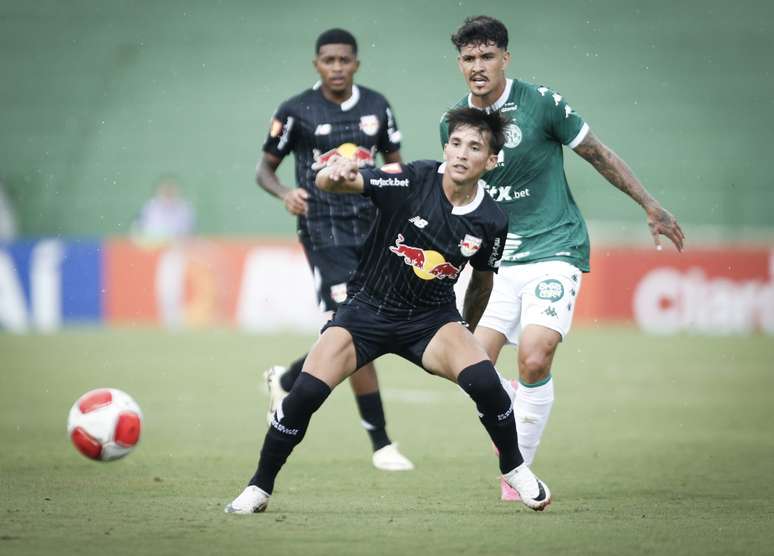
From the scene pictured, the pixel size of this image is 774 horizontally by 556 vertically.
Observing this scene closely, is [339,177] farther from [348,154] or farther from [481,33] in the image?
[348,154]

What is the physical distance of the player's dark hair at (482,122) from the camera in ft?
20.8

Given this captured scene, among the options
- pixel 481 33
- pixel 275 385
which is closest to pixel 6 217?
pixel 275 385

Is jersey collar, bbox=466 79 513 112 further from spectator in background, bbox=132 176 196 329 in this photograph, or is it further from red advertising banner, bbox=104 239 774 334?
spectator in background, bbox=132 176 196 329

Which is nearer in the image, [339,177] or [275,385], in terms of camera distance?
[339,177]

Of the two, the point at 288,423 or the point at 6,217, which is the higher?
the point at 6,217

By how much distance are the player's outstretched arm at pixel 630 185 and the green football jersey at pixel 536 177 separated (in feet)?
0.30

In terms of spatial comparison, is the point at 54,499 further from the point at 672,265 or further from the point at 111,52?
the point at 111,52

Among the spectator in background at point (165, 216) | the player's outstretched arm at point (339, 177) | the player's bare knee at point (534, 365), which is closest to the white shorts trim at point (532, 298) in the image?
the player's bare knee at point (534, 365)

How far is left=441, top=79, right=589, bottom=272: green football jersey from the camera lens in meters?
7.18

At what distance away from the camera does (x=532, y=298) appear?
282 inches

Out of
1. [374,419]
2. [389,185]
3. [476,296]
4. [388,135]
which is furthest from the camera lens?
[388,135]

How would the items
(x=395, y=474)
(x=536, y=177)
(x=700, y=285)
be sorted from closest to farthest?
(x=536, y=177) → (x=395, y=474) → (x=700, y=285)

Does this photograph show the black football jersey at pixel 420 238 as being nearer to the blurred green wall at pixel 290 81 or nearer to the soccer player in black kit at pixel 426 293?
the soccer player in black kit at pixel 426 293

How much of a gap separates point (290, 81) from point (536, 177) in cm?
2091
